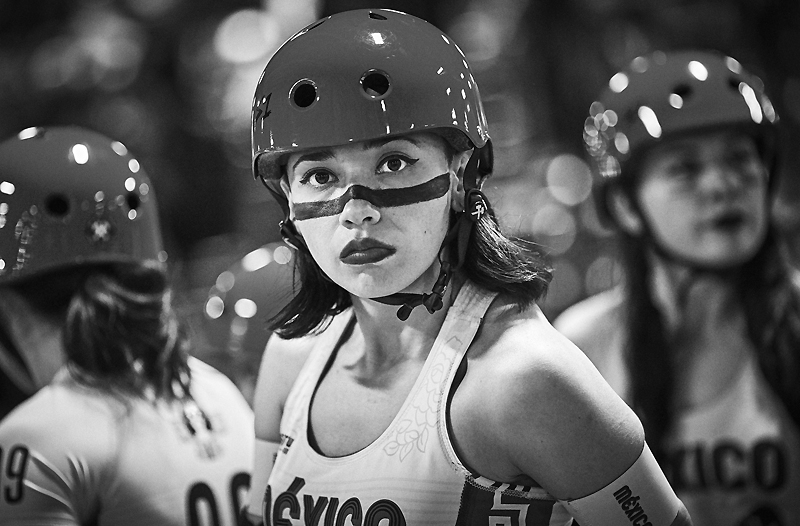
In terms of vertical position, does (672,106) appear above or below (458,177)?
below

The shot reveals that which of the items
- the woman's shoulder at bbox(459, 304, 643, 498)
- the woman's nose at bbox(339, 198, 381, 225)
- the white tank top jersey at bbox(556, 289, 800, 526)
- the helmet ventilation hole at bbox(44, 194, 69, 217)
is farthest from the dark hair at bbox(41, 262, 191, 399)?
the white tank top jersey at bbox(556, 289, 800, 526)

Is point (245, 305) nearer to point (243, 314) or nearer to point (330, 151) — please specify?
point (243, 314)

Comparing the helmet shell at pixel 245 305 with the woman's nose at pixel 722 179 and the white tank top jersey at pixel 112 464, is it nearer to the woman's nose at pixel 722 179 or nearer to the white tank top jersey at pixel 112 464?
the white tank top jersey at pixel 112 464

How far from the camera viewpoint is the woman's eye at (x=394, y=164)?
1.98m

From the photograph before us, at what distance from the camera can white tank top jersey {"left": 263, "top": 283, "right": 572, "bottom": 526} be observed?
1.88 m

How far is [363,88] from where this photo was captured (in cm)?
196

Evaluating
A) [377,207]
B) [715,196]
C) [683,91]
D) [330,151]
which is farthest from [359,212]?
[683,91]

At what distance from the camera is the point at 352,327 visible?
2.33 metres

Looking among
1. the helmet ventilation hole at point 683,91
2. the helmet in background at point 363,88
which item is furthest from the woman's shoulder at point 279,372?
the helmet ventilation hole at point 683,91

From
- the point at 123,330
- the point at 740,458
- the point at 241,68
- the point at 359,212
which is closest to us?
the point at 359,212

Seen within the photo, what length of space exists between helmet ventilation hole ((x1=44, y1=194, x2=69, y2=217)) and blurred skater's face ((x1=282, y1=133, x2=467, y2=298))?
1196 millimetres

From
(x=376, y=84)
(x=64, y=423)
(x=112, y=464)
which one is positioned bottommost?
(x=112, y=464)

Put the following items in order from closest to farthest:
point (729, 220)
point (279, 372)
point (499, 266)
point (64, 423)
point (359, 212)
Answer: point (359, 212) < point (499, 266) < point (279, 372) < point (64, 423) < point (729, 220)

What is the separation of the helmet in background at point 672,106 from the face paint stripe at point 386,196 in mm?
1561
